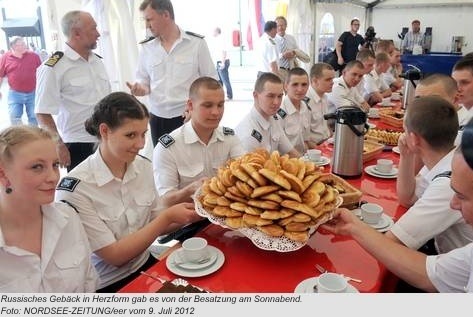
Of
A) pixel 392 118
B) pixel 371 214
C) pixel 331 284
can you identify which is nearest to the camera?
pixel 331 284

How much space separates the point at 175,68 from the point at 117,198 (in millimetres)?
1704

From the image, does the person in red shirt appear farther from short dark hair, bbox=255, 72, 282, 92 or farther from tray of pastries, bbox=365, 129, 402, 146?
tray of pastries, bbox=365, 129, 402, 146

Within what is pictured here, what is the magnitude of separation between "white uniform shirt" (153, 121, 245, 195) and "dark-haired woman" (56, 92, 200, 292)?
31cm

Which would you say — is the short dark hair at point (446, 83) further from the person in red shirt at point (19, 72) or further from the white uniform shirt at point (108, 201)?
the person in red shirt at point (19, 72)

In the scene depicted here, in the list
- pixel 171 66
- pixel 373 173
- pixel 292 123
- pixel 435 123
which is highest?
pixel 171 66

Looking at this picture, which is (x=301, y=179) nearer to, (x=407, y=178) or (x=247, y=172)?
(x=247, y=172)

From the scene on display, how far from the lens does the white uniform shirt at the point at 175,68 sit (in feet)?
10.0

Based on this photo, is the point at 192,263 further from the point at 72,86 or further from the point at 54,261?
the point at 72,86

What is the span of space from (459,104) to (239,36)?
9.68 metres

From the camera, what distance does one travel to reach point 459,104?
302 centimetres

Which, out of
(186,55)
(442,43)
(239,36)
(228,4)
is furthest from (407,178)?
(442,43)

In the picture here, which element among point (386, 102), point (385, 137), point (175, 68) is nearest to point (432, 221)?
point (385, 137)

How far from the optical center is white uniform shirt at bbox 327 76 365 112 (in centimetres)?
401

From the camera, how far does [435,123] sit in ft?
5.09
